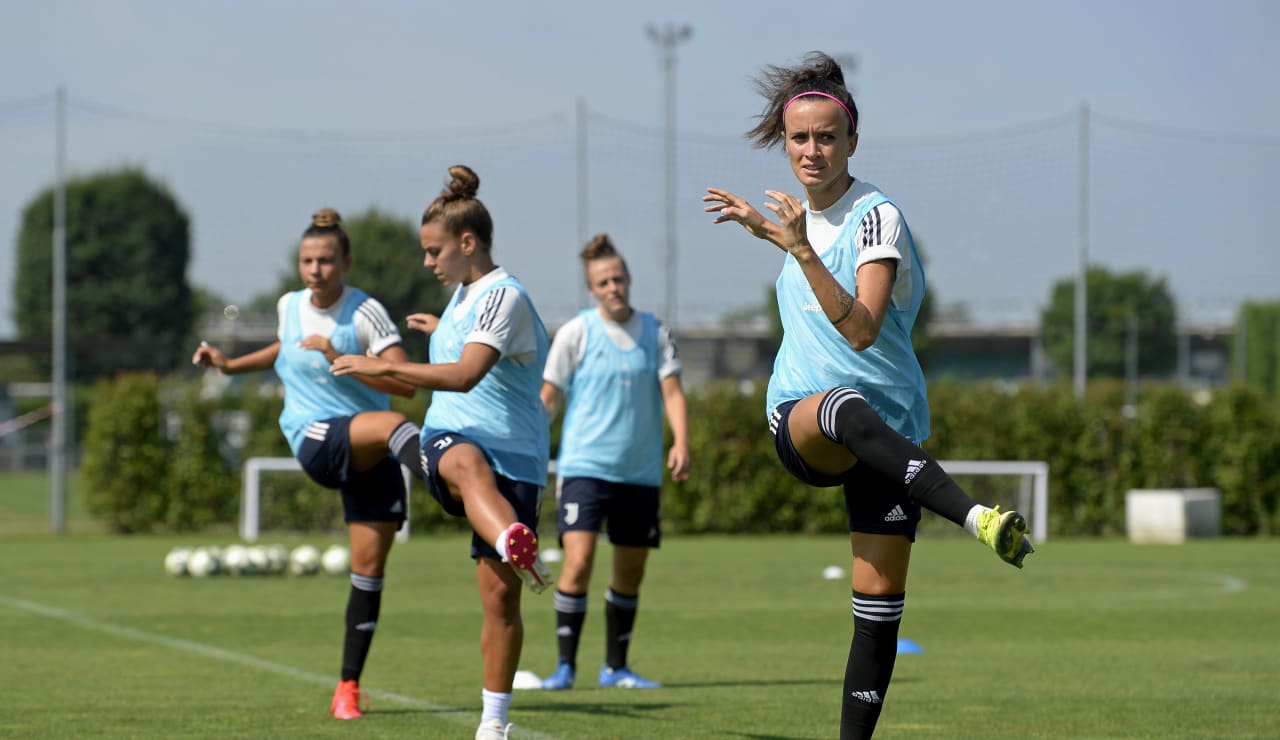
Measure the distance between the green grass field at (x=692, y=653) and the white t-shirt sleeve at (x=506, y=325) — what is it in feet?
5.45

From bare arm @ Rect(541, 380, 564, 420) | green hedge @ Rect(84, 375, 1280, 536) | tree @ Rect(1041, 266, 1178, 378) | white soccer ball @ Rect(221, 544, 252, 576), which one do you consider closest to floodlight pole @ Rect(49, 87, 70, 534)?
green hedge @ Rect(84, 375, 1280, 536)

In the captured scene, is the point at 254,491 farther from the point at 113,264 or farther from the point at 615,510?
the point at 113,264

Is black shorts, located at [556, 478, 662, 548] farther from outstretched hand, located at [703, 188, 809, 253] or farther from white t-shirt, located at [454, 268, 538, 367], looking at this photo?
outstretched hand, located at [703, 188, 809, 253]

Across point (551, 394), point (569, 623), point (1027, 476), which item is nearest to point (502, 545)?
point (569, 623)

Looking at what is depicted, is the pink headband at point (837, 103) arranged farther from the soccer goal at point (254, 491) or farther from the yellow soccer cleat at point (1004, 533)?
the soccer goal at point (254, 491)

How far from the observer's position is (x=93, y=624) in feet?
40.7

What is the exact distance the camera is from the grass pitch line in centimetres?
771

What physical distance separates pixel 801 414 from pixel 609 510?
4221 mm

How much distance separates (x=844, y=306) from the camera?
16.7 feet

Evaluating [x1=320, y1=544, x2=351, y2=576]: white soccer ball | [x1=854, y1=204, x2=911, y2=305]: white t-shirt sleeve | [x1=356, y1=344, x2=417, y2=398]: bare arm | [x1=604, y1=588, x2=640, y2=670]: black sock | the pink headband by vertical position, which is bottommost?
[x1=320, y1=544, x2=351, y2=576]: white soccer ball

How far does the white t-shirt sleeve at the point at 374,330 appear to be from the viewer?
801 cm

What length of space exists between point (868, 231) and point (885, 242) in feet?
0.26

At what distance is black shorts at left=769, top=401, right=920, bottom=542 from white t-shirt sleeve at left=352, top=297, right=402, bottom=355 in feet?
9.66

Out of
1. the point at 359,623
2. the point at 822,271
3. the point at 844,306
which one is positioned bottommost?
the point at 359,623
